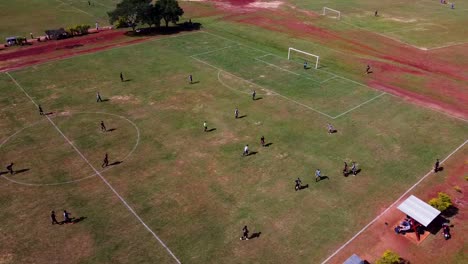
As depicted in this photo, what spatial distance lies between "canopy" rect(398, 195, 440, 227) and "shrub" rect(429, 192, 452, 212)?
4.83 ft

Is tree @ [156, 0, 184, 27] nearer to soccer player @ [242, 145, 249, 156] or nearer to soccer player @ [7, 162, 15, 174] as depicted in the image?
soccer player @ [242, 145, 249, 156]

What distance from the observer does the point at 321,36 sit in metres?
93.2

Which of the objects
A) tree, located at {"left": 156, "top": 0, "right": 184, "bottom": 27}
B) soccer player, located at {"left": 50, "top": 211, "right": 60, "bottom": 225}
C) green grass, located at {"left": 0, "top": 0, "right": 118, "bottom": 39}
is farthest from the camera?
green grass, located at {"left": 0, "top": 0, "right": 118, "bottom": 39}

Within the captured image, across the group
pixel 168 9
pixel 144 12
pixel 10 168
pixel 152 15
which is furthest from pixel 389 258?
pixel 152 15

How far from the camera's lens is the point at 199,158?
4838cm

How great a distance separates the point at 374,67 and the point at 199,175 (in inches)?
1875

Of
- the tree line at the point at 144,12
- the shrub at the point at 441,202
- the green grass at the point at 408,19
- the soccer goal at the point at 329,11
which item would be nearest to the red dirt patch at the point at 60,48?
the tree line at the point at 144,12

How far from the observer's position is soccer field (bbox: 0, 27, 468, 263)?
1444 inches

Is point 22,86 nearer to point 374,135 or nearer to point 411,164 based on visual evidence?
point 374,135

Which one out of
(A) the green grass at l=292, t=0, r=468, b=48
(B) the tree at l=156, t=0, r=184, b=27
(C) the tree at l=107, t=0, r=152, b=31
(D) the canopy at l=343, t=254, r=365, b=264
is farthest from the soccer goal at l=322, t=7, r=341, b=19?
(D) the canopy at l=343, t=254, r=365, b=264

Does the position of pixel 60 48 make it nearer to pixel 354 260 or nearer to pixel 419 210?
pixel 354 260

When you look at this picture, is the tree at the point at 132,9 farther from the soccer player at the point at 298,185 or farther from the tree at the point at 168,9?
the soccer player at the point at 298,185

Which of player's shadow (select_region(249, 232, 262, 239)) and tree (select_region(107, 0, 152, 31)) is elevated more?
tree (select_region(107, 0, 152, 31))

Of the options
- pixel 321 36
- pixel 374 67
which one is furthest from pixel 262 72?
pixel 321 36
